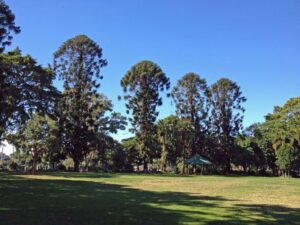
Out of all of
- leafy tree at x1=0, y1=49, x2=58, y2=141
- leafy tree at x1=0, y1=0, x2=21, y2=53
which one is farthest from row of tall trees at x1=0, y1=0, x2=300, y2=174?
leafy tree at x1=0, y1=0, x2=21, y2=53

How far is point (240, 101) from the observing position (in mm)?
68812

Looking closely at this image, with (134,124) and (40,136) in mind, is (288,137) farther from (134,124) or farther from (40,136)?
(40,136)

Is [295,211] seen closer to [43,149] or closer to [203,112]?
[43,149]

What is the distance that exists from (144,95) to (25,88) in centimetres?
2316

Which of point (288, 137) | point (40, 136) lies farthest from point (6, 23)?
point (288, 137)

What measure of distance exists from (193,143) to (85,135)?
20541 millimetres

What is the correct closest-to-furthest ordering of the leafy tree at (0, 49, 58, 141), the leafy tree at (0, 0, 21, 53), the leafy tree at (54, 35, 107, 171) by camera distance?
the leafy tree at (0, 0, 21, 53) → the leafy tree at (0, 49, 58, 141) → the leafy tree at (54, 35, 107, 171)

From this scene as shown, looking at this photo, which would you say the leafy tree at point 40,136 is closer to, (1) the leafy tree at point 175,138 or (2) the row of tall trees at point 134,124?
(2) the row of tall trees at point 134,124

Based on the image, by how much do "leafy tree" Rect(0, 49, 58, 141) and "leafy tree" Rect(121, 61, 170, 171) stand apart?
18.7 metres

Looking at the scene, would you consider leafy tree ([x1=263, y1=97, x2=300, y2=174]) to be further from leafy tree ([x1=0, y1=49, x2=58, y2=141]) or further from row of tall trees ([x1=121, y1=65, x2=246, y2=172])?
leafy tree ([x1=0, y1=49, x2=58, y2=141])

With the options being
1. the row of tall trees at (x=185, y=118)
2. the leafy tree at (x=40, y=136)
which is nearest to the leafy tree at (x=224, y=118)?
the row of tall trees at (x=185, y=118)

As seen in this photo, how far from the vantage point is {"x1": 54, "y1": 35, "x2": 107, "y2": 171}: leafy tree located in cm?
5119

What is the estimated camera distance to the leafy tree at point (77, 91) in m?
51.2

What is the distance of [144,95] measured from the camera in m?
56.2
